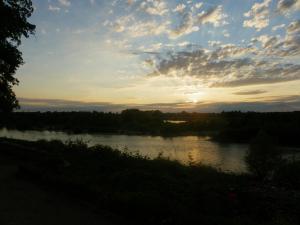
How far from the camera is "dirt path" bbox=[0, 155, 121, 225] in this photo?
6111 millimetres

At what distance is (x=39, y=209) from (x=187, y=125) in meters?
79.4

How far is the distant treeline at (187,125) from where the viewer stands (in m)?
59.0

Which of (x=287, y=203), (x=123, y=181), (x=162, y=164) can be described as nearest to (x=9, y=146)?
(x=162, y=164)

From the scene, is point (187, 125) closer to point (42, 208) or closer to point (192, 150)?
point (192, 150)

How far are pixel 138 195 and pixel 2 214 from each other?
2.60 meters

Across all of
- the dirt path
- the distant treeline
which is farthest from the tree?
the distant treeline

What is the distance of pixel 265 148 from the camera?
66.6 feet

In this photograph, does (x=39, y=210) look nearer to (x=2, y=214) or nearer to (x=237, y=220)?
(x=2, y=214)

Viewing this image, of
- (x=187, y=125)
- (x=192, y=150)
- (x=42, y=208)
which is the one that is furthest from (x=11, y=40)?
(x=187, y=125)

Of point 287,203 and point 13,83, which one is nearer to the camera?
point 287,203

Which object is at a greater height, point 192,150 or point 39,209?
point 39,209

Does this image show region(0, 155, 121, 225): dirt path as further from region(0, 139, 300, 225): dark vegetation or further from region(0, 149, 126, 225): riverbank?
region(0, 139, 300, 225): dark vegetation

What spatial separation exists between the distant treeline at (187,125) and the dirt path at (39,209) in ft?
167

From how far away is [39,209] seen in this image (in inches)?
269
